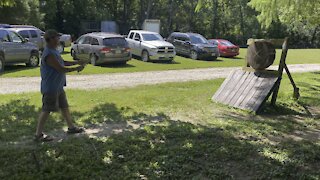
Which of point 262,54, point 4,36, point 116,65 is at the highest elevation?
point 262,54

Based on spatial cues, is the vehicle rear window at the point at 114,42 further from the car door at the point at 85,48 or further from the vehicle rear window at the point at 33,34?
the vehicle rear window at the point at 33,34

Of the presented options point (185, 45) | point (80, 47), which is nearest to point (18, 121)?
point (80, 47)

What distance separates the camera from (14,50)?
16.9 m

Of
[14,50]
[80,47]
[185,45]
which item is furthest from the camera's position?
[185,45]

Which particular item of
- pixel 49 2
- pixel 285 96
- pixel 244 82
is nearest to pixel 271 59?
pixel 244 82

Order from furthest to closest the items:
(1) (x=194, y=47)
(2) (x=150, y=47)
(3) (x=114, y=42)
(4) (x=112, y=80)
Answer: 1. (1) (x=194, y=47)
2. (2) (x=150, y=47)
3. (3) (x=114, y=42)
4. (4) (x=112, y=80)

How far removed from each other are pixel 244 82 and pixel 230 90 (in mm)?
431

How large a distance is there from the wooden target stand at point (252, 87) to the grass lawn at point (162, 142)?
0.31 metres

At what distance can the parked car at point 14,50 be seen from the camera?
16266mm

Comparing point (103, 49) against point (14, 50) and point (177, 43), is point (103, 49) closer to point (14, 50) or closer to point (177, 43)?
point (14, 50)

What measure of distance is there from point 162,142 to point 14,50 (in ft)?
40.8

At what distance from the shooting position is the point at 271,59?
9734 millimetres

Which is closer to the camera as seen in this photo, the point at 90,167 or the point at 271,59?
the point at 90,167

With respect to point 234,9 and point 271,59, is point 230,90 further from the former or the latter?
point 234,9
